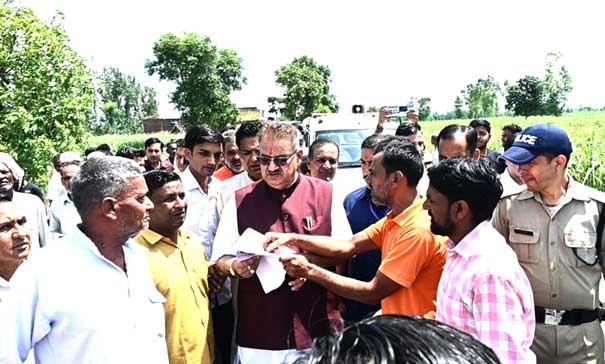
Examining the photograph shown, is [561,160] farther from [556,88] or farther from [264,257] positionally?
[556,88]

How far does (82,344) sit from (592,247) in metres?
2.29

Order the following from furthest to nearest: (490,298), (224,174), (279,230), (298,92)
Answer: (298,92), (224,174), (279,230), (490,298)

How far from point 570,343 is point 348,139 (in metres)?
7.85

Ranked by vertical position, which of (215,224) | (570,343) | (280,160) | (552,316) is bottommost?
(570,343)

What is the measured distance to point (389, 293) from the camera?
2543mm

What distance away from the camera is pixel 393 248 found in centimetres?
252

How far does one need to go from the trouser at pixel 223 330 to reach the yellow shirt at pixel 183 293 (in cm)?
43

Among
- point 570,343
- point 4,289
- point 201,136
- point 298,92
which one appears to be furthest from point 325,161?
point 298,92

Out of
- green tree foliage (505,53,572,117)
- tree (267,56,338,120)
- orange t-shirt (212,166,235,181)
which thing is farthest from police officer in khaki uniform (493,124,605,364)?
green tree foliage (505,53,572,117)

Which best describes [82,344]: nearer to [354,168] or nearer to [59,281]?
[59,281]

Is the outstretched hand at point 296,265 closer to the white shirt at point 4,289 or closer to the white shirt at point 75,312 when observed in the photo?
the white shirt at point 75,312

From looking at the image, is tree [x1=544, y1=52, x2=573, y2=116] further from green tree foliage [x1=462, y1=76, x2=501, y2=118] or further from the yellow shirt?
the yellow shirt

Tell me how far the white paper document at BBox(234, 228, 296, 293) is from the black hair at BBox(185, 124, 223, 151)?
1742 mm

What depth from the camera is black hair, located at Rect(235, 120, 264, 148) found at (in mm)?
4423
